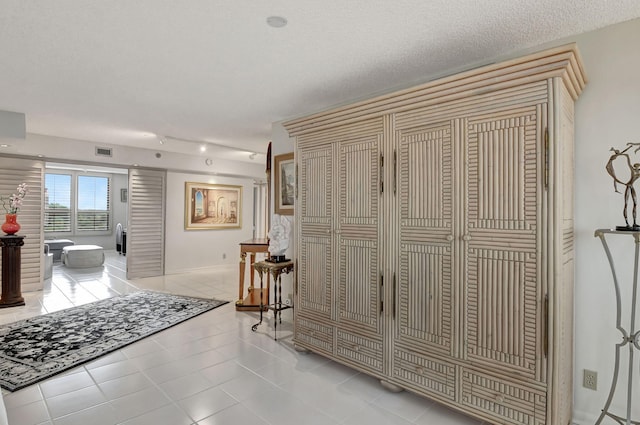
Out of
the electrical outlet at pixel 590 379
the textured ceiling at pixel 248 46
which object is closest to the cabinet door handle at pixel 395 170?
the textured ceiling at pixel 248 46

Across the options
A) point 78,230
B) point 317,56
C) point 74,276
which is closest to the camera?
point 317,56

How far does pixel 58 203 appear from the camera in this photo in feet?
31.1

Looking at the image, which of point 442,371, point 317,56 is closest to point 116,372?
point 442,371

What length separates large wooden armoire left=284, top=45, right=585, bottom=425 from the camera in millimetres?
1839

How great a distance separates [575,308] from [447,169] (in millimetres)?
1209

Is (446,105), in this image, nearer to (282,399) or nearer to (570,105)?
(570,105)

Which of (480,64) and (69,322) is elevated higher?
(480,64)

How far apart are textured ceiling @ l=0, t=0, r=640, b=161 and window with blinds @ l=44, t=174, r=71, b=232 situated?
6.72 meters

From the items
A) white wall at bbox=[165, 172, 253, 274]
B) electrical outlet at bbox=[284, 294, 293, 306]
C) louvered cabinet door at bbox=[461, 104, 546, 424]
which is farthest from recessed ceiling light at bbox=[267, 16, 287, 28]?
white wall at bbox=[165, 172, 253, 274]

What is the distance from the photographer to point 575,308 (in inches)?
84.2

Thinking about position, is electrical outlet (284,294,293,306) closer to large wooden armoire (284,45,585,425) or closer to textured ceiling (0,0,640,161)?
large wooden armoire (284,45,585,425)

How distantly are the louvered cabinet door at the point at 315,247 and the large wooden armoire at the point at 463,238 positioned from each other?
30 millimetres

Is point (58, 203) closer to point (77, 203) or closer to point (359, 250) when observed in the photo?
point (77, 203)

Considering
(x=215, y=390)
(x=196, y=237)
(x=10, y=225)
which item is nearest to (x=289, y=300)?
(x=215, y=390)
